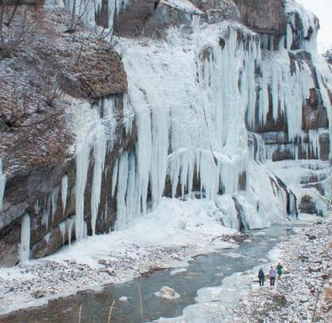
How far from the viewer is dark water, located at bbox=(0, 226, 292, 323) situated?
12508mm

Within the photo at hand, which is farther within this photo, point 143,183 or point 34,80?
point 143,183

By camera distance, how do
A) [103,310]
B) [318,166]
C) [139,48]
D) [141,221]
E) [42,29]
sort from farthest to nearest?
[318,166] → [139,48] → [141,221] → [42,29] → [103,310]

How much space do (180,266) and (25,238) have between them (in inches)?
231

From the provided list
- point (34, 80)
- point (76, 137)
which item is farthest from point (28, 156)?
point (34, 80)

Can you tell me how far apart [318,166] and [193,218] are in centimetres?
1748

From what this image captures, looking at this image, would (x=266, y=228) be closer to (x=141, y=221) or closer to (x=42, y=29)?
(x=141, y=221)

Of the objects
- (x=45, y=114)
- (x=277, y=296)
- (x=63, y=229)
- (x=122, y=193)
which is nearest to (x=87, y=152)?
(x=45, y=114)

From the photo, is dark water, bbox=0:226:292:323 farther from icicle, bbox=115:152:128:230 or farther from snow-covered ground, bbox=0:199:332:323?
icicle, bbox=115:152:128:230

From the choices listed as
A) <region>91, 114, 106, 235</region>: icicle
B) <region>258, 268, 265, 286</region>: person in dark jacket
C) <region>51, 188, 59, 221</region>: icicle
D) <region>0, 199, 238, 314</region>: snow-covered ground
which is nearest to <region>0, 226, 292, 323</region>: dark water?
<region>0, 199, 238, 314</region>: snow-covered ground

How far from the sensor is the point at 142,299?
14000mm

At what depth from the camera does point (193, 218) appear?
25.1 m

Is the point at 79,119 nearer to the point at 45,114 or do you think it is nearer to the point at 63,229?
the point at 45,114

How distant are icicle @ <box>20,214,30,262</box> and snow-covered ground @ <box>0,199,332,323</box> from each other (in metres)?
0.32

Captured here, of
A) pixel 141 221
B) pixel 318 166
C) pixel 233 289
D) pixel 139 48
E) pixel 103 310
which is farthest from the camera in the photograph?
pixel 318 166
